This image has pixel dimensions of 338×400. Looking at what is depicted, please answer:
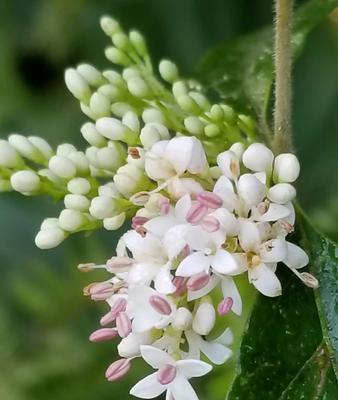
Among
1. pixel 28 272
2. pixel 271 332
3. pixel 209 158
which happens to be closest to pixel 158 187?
pixel 209 158

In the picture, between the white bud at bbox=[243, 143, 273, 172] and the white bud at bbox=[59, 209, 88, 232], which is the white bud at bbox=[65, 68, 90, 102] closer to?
the white bud at bbox=[59, 209, 88, 232]

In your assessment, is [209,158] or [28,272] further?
[28,272]

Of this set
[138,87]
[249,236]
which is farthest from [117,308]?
[138,87]

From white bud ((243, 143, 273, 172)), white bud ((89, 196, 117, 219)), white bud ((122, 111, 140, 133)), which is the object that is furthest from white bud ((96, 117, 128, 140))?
white bud ((243, 143, 273, 172))

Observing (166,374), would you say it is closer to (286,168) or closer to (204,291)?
(204,291)

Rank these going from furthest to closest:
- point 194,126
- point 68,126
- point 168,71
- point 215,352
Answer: point 68,126 < point 168,71 < point 194,126 < point 215,352

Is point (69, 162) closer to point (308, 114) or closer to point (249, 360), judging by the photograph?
point (249, 360)

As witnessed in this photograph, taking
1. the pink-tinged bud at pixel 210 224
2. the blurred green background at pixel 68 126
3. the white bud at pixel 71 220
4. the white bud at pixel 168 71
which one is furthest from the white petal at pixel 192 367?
the blurred green background at pixel 68 126
